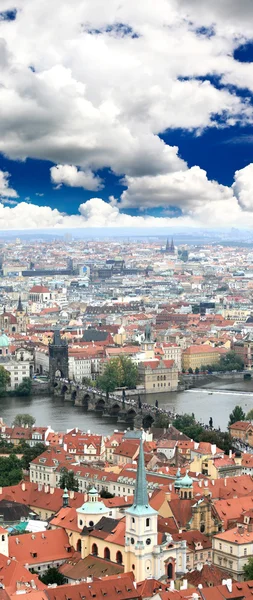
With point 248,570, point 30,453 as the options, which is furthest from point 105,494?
point 248,570

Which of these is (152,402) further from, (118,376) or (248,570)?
(248,570)

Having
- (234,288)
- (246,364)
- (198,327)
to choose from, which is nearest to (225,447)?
(246,364)

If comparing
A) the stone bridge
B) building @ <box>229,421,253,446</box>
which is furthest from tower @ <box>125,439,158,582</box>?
the stone bridge

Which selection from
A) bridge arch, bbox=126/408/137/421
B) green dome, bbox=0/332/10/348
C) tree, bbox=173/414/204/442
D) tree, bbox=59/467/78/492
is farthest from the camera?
green dome, bbox=0/332/10/348

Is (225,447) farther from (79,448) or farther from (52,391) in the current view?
(52,391)

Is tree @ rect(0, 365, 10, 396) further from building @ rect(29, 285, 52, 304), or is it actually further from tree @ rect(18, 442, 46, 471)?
building @ rect(29, 285, 52, 304)

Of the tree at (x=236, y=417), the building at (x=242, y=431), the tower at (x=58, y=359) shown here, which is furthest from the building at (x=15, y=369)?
the building at (x=242, y=431)
